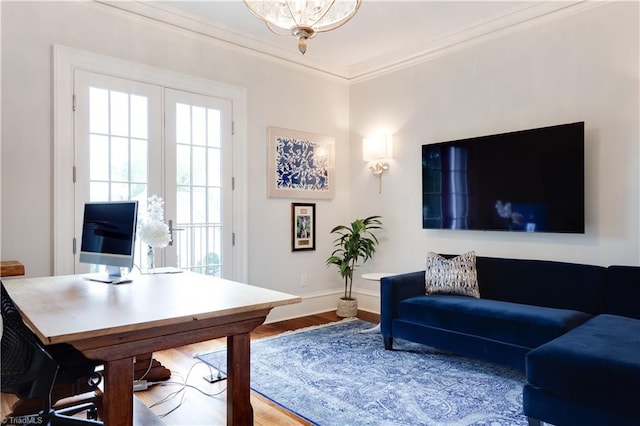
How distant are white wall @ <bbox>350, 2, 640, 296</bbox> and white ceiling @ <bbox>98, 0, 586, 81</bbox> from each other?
134 millimetres

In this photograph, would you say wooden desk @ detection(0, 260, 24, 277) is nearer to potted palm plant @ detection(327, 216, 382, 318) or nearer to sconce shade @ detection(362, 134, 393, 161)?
potted palm plant @ detection(327, 216, 382, 318)

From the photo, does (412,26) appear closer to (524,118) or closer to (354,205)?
(524,118)

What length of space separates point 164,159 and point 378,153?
220 centimetres

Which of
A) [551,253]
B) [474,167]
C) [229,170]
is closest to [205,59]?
[229,170]

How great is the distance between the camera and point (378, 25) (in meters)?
3.79

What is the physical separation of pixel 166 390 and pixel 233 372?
3.51ft

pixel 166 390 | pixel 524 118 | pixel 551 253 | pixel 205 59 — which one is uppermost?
pixel 205 59

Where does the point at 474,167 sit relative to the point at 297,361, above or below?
above

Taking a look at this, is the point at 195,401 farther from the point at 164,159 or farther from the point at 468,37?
the point at 468,37

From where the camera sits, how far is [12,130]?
2852 millimetres

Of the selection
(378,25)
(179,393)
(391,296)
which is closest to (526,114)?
(378,25)

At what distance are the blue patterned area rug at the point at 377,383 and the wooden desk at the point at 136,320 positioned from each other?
0.73 m

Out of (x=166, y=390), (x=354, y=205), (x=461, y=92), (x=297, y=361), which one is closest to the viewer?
(x=166, y=390)

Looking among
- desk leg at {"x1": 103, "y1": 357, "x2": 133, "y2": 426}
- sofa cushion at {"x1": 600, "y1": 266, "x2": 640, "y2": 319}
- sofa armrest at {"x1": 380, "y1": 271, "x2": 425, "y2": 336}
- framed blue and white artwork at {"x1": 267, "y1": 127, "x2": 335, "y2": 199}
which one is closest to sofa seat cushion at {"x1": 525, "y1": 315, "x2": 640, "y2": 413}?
sofa cushion at {"x1": 600, "y1": 266, "x2": 640, "y2": 319}
